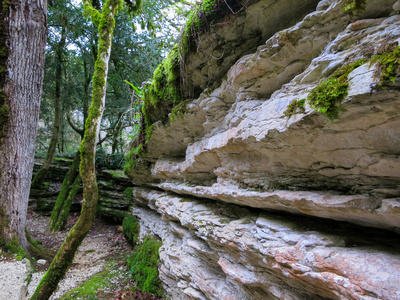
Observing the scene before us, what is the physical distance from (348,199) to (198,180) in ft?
9.83

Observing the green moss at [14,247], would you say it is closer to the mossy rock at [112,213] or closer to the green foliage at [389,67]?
the mossy rock at [112,213]

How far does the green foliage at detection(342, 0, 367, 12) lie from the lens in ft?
5.40

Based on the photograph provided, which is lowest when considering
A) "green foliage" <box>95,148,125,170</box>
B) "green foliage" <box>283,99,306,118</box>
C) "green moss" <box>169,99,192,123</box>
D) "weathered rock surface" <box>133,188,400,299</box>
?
"weathered rock surface" <box>133,188,400,299</box>

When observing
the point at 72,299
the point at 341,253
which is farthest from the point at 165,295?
the point at 341,253

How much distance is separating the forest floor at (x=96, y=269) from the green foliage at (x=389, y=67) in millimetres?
5375

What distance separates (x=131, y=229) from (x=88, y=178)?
12.2ft

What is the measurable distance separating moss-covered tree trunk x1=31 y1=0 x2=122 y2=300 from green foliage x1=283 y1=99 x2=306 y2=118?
13.5 feet

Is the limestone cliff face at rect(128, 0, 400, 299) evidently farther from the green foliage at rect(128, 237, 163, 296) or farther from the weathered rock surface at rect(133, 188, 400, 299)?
the green foliage at rect(128, 237, 163, 296)

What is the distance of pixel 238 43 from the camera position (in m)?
Answer: 2.94

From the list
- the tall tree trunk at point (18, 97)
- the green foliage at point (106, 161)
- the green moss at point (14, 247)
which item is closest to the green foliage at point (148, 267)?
the green moss at point (14, 247)

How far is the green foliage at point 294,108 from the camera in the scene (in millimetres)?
1744

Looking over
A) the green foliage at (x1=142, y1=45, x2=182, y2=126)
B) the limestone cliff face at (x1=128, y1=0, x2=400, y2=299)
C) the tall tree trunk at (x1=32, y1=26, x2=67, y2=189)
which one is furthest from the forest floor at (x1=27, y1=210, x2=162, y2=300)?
the green foliage at (x1=142, y1=45, x2=182, y2=126)

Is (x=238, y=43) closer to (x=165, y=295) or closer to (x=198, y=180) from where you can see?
(x=198, y=180)

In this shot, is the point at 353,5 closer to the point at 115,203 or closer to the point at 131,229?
the point at 131,229
